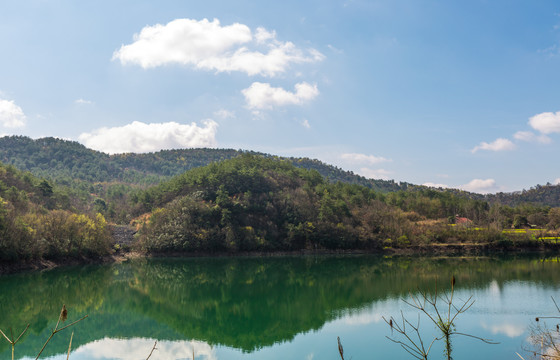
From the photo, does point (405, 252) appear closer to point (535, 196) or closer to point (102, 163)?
point (535, 196)

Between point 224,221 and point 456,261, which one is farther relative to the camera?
point 224,221

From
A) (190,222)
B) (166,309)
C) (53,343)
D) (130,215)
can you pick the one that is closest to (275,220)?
(190,222)

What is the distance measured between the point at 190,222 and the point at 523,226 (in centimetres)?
6068

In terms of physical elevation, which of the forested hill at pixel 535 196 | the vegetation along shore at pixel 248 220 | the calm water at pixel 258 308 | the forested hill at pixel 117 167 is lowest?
the calm water at pixel 258 308

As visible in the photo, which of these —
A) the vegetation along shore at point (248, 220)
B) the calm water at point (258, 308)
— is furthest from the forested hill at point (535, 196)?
the calm water at point (258, 308)

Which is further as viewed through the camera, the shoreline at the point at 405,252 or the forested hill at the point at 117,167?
the forested hill at the point at 117,167

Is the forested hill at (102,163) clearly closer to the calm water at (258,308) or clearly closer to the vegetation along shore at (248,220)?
the vegetation along shore at (248,220)

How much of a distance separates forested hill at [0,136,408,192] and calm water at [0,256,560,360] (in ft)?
240

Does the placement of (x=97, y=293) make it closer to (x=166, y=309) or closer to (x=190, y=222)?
(x=166, y=309)

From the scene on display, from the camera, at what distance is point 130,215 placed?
2704 inches

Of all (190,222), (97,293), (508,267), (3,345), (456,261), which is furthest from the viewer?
(190,222)

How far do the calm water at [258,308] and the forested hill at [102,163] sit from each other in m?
73.2

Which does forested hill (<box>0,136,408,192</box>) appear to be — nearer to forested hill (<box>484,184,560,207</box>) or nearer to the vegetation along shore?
forested hill (<box>484,184,560,207</box>)

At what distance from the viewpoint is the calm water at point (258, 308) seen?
17.7 metres
